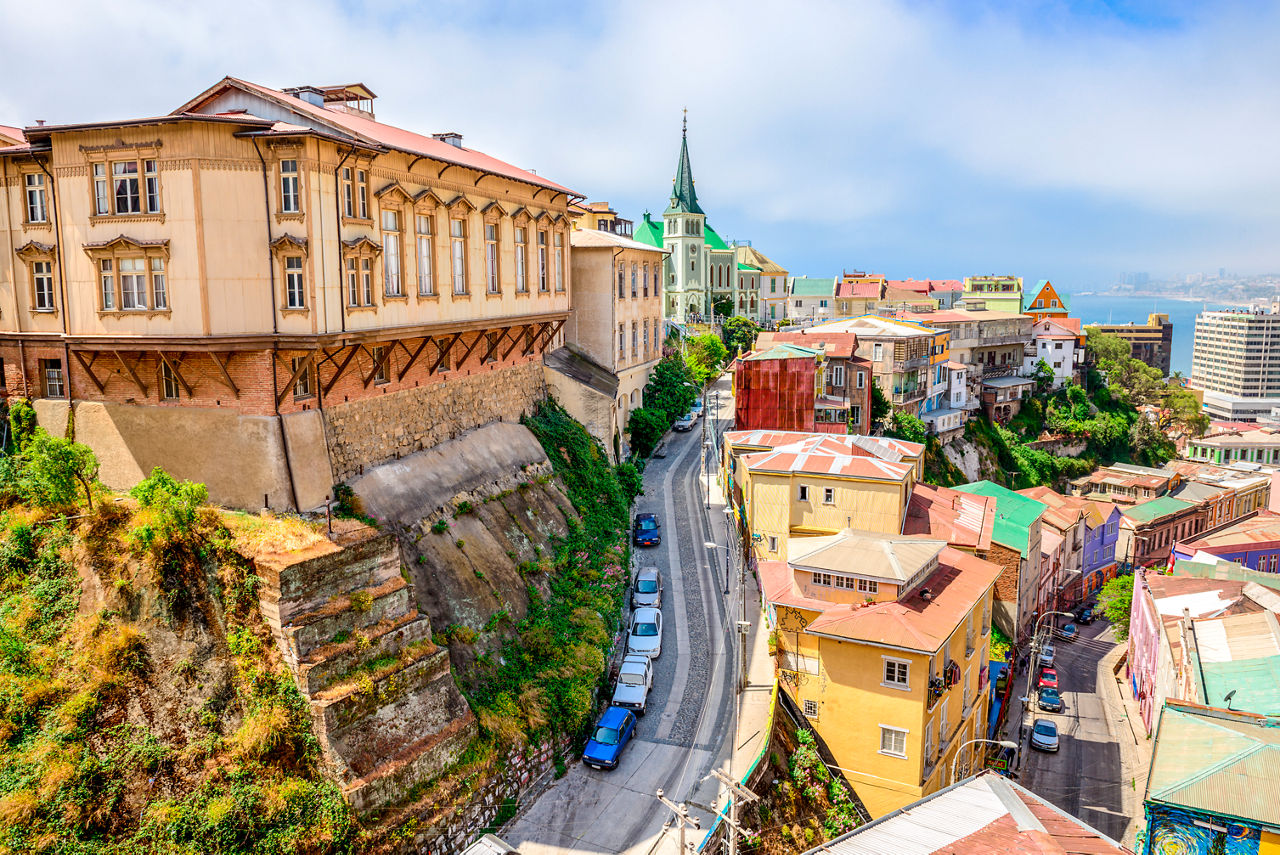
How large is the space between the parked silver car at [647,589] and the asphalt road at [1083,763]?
17.7 m

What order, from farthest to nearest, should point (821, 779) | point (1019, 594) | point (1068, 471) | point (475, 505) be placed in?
1. point (1068, 471)
2. point (1019, 594)
3. point (475, 505)
4. point (821, 779)

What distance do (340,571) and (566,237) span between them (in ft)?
72.5

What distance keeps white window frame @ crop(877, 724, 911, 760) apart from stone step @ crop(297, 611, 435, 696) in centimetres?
1405

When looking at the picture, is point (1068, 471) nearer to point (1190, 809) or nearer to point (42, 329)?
point (1190, 809)

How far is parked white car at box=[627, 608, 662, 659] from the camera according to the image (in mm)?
29625

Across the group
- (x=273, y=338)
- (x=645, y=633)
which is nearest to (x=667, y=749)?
(x=645, y=633)

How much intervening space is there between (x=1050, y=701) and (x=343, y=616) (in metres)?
36.5

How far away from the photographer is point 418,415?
28.3 meters

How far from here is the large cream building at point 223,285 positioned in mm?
21500

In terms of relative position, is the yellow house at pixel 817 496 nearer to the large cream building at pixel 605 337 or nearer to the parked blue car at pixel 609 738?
the large cream building at pixel 605 337

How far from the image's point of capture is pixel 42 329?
24.1 metres

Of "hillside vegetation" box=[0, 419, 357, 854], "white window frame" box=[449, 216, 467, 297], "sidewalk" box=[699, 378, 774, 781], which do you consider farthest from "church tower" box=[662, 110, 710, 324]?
"hillside vegetation" box=[0, 419, 357, 854]

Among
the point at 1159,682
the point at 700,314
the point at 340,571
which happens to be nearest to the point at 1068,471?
the point at 700,314

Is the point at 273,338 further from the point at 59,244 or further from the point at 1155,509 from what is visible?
the point at 1155,509
